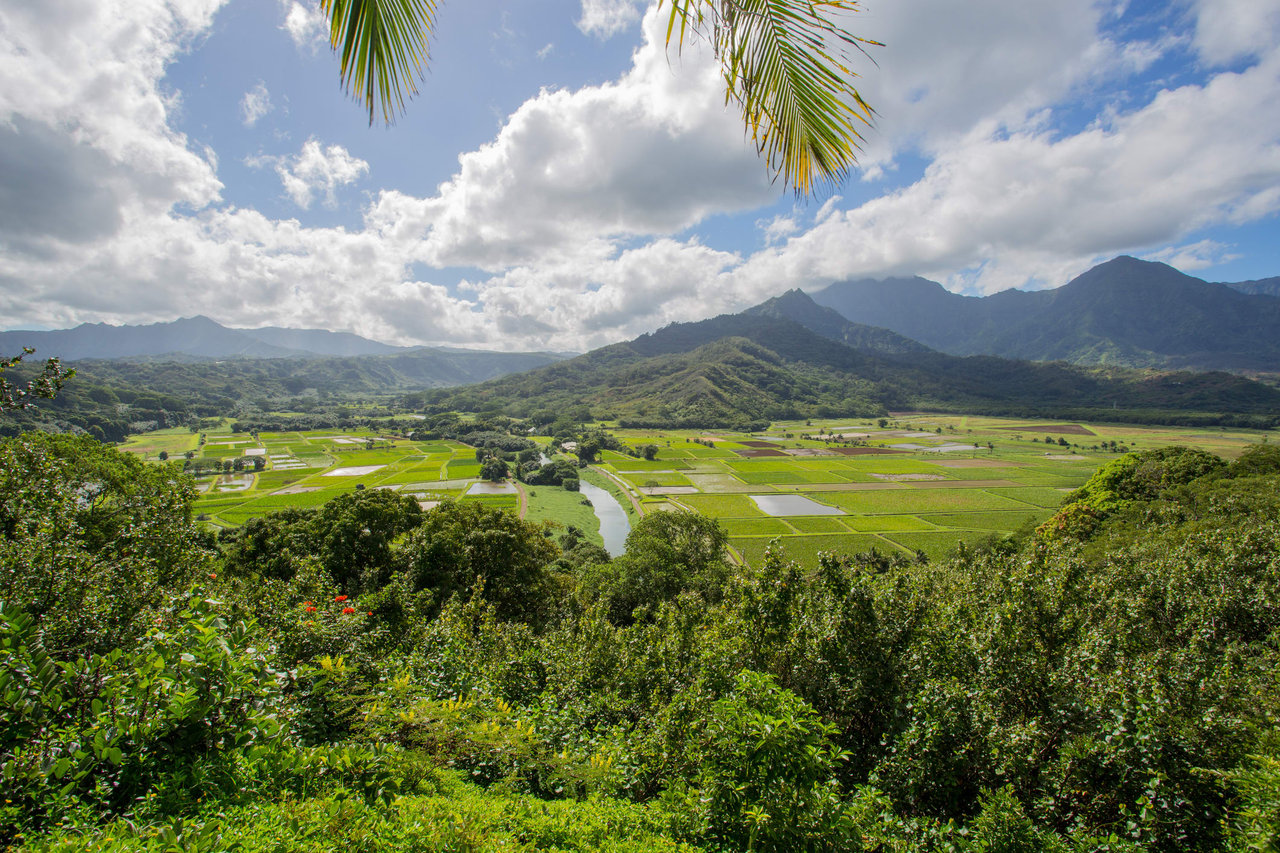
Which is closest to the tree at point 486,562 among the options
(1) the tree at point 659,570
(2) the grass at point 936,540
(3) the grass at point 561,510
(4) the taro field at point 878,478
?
(1) the tree at point 659,570

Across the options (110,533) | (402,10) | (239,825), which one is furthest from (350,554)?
(402,10)

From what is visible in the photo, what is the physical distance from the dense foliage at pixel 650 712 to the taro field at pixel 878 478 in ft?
55.6

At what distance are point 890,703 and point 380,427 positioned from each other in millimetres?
167710

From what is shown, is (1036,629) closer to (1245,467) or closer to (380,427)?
(1245,467)

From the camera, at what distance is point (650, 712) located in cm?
993

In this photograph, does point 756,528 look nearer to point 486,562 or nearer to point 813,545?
point 813,545

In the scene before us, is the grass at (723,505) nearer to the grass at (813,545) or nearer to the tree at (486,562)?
the grass at (813,545)

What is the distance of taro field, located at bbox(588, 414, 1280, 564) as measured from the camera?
5269cm

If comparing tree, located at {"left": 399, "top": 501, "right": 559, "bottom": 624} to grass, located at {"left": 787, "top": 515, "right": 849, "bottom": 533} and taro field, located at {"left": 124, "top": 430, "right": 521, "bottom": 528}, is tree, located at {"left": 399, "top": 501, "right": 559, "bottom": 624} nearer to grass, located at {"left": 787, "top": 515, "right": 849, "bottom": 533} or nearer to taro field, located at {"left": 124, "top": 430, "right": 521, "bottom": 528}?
taro field, located at {"left": 124, "top": 430, "right": 521, "bottom": 528}

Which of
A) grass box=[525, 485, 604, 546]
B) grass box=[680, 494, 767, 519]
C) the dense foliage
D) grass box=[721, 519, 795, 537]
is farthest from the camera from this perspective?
grass box=[680, 494, 767, 519]

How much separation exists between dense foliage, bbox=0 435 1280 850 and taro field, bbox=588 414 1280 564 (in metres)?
17.0

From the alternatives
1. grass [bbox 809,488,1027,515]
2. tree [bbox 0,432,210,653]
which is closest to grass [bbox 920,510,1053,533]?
grass [bbox 809,488,1027,515]

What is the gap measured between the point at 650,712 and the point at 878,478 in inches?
3180

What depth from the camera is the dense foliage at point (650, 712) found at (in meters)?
4.03
